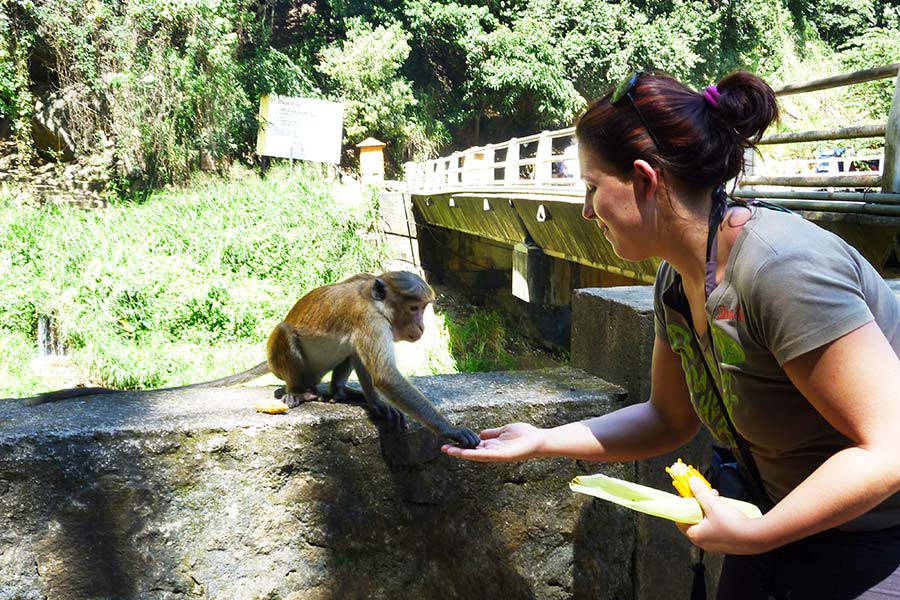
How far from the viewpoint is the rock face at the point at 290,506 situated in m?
2.02

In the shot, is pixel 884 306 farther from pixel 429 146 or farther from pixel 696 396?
pixel 429 146

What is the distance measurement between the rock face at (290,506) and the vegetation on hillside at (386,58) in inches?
775

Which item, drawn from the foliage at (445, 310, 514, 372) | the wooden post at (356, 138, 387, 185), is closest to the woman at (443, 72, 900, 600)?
the foliage at (445, 310, 514, 372)

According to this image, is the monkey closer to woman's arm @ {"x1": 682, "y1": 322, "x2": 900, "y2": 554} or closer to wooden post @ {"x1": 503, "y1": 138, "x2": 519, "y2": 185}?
woman's arm @ {"x1": 682, "y1": 322, "x2": 900, "y2": 554}

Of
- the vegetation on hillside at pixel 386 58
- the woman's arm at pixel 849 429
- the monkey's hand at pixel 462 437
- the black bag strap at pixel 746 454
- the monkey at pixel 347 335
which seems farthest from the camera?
the vegetation on hillside at pixel 386 58

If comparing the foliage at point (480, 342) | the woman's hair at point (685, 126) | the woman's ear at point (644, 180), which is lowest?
the foliage at point (480, 342)

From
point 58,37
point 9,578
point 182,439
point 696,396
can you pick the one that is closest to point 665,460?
point 696,396

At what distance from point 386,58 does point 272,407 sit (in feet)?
92.3

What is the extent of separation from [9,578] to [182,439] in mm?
531

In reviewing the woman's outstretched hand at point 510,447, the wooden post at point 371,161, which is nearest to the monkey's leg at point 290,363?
the woman's outstretched hand at point 510,447

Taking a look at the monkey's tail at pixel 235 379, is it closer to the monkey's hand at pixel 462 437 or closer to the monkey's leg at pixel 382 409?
the monkey's leg at pixel 382 409

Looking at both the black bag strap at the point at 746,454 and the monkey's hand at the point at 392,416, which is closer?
the black bag strap at the point at 746,454

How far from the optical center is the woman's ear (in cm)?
135

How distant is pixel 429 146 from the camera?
105 feet
